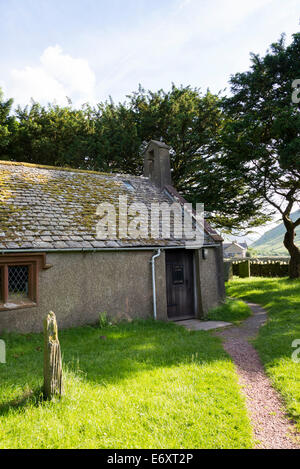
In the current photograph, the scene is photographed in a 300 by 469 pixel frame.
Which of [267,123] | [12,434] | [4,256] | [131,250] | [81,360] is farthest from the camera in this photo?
[267,123]

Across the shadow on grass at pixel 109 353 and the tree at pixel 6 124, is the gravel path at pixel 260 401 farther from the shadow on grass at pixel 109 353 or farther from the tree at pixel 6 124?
the tree at pixel 6 124

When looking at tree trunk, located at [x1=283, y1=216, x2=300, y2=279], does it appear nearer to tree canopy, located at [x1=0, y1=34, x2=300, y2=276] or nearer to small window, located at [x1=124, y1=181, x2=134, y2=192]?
tree canopy, located at [x1=0, y1=34, x2=300, y2=276]

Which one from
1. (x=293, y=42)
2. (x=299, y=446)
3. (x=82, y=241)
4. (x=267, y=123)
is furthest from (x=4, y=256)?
(x=293, y=42)

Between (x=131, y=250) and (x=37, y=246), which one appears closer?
(x=37, y=246)

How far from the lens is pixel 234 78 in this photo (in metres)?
16.6

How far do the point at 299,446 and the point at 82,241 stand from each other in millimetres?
7871

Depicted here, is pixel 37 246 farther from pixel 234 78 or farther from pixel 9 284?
pixel 234 78

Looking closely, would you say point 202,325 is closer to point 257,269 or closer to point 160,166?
point 160,166

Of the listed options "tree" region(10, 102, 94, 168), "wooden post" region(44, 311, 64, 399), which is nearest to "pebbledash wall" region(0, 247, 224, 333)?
"wooden post" region(44, 311, 64, 399)

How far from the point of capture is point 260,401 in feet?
16.5

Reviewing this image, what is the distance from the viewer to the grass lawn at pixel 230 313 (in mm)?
11731

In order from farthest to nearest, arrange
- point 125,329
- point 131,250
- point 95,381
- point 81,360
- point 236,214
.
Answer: point 236,214 → point 131,250 → point 125,329 → point 81,360 → point 95,381

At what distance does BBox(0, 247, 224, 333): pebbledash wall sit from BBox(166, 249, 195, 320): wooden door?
1.30ft

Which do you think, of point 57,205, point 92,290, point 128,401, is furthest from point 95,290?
point 128,401
